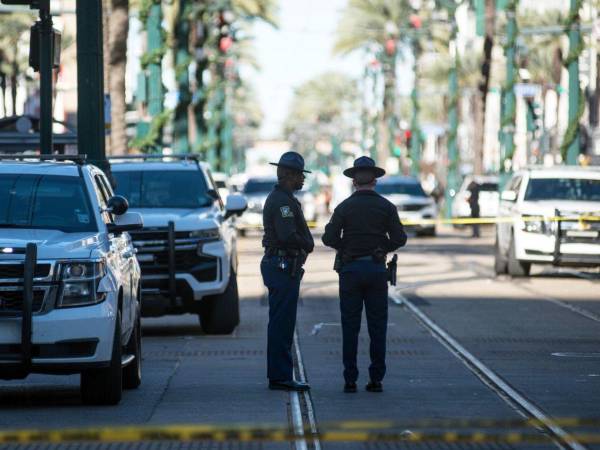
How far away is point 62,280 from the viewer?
12102 millimetres

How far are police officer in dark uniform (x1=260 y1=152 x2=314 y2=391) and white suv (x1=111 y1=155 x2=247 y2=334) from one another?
5135mm

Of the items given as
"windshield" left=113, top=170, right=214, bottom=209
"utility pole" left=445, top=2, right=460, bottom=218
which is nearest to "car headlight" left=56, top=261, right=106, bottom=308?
"windshield" left=113, top=170, right=214, bottom=209

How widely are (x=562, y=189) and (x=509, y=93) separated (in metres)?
27.8

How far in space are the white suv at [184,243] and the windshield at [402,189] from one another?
31017 millimetres

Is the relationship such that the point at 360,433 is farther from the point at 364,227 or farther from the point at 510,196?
the point at 510,196

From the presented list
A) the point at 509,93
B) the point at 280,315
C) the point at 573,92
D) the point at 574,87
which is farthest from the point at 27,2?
the point at 509,93

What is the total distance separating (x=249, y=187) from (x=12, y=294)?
40.0 m

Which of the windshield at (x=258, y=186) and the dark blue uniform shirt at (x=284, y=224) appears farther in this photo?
the windshield at (x=258, y=186)

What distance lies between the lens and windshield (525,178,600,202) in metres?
30.1

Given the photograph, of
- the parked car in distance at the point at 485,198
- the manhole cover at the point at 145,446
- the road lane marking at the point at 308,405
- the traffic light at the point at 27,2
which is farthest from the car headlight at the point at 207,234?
the parked car in distance at the point at 485,198

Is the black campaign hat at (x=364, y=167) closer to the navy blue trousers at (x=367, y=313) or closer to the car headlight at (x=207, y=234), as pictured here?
the navy blue trousers at (x=367, y=313)

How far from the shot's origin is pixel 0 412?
12.4 meters

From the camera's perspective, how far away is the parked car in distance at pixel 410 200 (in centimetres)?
5069

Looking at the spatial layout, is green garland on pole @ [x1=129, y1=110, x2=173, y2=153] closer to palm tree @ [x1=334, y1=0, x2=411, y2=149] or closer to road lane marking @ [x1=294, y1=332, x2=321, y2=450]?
road lane marking @ [x1=294, y1=332, x2=321, y2=450]
